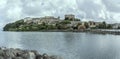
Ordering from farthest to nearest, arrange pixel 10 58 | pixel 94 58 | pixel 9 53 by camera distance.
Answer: pixel 94 58 → pixel 9 53 → pixel 10 58

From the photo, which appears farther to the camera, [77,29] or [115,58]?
[77,29]

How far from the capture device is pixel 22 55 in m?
27.5

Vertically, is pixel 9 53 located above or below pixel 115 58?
above

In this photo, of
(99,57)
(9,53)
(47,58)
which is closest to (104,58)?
(99,57)

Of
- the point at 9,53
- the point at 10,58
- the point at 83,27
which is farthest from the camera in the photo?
the point at 83,27

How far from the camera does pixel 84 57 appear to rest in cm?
3809

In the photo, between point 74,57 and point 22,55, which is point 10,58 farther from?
point 74,57

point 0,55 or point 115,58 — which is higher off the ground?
point 0,55

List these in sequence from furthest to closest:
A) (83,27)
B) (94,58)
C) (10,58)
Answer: (83,27) → (94,58) → (10,58)

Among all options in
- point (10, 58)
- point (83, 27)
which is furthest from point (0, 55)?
point (83, 27)

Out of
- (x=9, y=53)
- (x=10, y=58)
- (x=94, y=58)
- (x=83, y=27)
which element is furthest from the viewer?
(x=83, y=27)

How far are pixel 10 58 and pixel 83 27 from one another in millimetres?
173055

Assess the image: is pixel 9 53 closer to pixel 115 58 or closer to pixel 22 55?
pixel 22 55

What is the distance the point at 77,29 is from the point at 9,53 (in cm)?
17285
